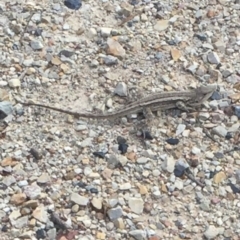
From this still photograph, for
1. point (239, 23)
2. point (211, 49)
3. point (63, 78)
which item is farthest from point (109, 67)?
point (239, 23)

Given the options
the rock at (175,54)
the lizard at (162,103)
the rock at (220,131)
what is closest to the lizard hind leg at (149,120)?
the lizard at (162,103)

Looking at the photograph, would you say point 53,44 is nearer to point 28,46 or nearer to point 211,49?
point 28,46

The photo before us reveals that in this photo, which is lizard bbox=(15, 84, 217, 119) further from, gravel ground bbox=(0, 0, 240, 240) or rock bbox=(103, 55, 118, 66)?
rock bbox=(103, 55, 118, 66)

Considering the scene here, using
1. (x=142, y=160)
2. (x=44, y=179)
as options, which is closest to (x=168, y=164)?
(x=142, y=160)

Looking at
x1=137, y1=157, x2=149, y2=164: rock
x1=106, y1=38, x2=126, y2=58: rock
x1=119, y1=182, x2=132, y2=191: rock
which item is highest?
x1=106, y1=38, x2=126, y2=58: rock

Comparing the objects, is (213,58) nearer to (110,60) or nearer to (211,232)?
(110,60)

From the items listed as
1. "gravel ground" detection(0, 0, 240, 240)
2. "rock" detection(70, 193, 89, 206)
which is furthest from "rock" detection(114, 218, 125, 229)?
"rock" detection(70, 193, 89, 206)
